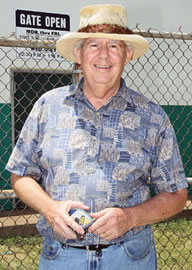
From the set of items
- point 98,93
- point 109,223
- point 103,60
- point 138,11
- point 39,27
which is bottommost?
point 109,223

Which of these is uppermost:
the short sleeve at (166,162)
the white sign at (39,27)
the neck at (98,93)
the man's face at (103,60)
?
the white sign at (39,27)

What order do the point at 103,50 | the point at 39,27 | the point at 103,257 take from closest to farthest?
the point at 103,257 < the point at 103,50 < the point at 39,27

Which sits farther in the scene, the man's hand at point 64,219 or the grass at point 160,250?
the grass at point 160,250

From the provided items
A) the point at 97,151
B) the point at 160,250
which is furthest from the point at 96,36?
the point at 160,250

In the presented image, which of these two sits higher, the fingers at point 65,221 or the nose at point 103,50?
the nose at point 103,50

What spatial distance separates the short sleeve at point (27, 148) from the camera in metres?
2.02

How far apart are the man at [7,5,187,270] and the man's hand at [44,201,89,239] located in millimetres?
11

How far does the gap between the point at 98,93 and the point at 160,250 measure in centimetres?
360

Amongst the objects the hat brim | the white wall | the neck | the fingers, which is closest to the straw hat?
the hat brim

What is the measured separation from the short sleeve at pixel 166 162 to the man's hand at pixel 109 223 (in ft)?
0.96

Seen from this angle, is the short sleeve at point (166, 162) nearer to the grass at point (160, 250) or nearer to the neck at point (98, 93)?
the neck at point (98, 93)

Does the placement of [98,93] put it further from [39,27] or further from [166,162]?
[39,27]

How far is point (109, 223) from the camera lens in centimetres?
184

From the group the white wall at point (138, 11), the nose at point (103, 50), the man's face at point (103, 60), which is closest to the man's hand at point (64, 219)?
the man's face at point (103, 60)
